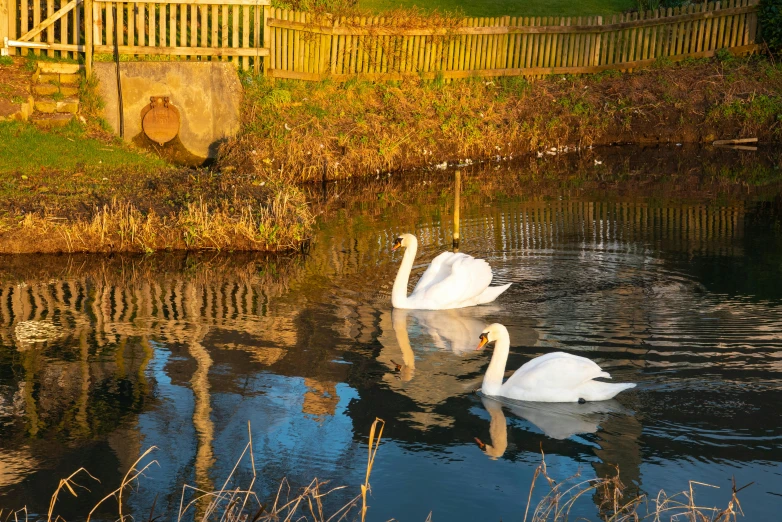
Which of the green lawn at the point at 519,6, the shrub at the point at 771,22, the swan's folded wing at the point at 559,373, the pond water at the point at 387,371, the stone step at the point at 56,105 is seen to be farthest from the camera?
the green lawn at the point at 519,6

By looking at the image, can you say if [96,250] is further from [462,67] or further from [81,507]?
[462,67]

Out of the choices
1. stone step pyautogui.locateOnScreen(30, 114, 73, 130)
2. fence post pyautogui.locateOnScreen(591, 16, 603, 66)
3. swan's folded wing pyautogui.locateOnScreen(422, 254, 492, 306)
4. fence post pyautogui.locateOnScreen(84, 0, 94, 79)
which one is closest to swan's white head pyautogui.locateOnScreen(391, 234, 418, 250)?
swan's folded wing pyautogui.locateOnScreen(422, 254, 492, 306)

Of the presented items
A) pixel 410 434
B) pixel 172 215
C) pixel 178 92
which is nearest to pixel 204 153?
pixel 178 92

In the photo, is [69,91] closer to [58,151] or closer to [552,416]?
[58,151]

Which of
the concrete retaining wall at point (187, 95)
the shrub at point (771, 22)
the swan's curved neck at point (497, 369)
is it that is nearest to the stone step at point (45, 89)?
the concrete retaining wall at point (187, 95)

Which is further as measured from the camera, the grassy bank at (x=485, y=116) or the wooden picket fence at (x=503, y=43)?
the wooden picket fence at (x=503, y=43)

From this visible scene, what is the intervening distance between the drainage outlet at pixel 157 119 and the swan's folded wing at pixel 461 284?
9.89 m

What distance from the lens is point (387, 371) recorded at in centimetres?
1059

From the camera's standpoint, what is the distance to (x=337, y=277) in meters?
14.1

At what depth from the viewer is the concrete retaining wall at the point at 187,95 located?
68.0 feet

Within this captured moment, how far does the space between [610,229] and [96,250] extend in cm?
827

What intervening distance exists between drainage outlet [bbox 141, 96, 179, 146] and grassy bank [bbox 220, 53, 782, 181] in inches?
53.0

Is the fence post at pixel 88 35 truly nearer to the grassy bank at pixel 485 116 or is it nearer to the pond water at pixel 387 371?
the grassy bank at pixel 485 116

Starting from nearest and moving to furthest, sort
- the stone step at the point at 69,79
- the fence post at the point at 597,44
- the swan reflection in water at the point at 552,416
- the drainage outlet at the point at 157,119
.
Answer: the swan reflection in water at the point at 552,416 < the stone step at the point at 69,79 < the drainage outlet at the point at 157,119 < the fence post at the point at 597,44
